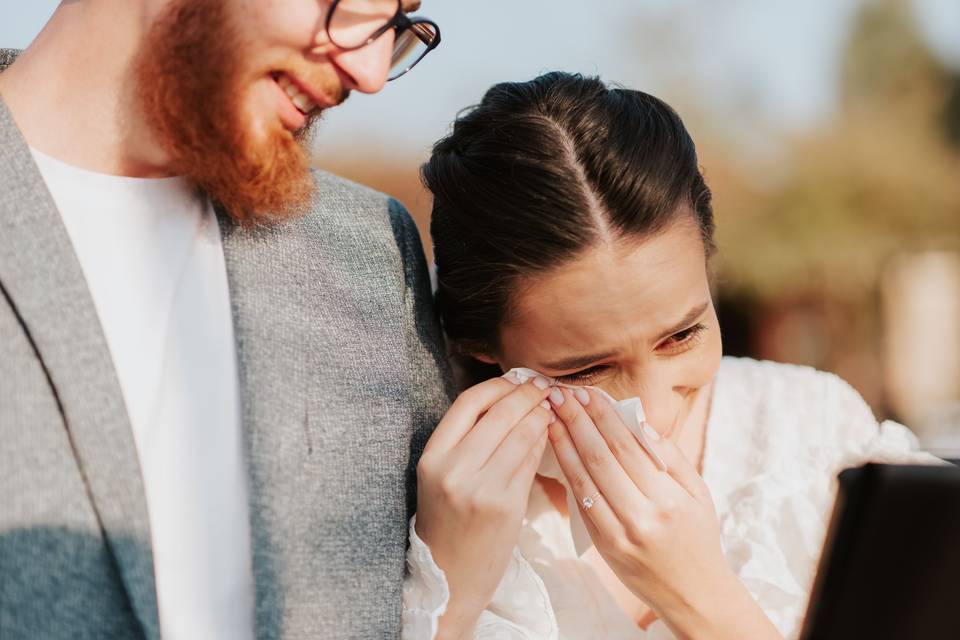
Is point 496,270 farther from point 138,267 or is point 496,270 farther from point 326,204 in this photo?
point 138,267

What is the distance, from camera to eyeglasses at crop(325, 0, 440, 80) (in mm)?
1736

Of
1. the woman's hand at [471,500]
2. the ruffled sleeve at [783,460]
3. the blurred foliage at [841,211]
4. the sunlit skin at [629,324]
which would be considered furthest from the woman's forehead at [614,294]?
the blurred foliage at [841,211]

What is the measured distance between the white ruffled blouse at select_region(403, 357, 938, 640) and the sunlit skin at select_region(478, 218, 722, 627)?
0.45 feet

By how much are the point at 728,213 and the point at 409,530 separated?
537 inches

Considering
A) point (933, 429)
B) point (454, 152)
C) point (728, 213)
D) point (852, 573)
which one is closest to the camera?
point (852, 573)

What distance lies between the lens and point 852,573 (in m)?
1.23

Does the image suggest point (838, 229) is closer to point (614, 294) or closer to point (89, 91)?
point (614, 294)

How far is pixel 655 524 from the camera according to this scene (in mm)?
1779

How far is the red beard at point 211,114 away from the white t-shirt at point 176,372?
0.12m

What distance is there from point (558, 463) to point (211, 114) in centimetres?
101

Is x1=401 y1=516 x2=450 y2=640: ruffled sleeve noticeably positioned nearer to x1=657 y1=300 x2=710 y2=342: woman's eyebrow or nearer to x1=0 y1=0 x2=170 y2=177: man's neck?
x1=657 y1=300 x2=710 y2=342: woman's eyebrow

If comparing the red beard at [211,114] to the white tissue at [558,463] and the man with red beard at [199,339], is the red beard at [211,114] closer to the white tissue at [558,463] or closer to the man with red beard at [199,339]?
the man with red beard at [199,339]

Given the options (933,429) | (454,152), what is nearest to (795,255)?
(933,429)

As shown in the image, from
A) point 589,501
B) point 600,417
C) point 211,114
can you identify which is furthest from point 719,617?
point 211,114
